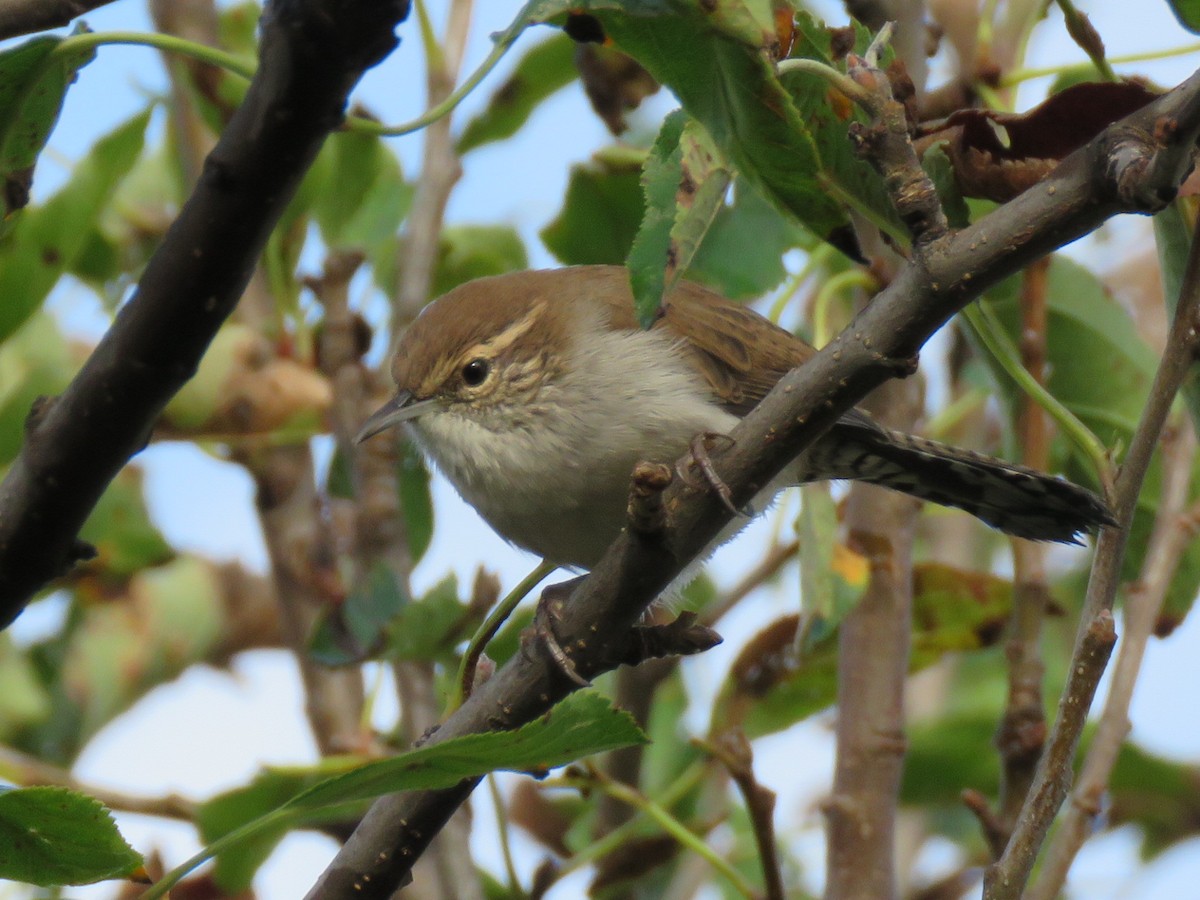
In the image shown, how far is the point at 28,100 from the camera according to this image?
7.13 ft

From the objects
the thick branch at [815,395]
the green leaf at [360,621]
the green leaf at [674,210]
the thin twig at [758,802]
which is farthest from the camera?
the green leaf at [360,621]

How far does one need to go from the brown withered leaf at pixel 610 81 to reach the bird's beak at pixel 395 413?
0.86 meters

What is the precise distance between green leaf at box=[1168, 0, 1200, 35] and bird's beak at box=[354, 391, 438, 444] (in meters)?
2.12

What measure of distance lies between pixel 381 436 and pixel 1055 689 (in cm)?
231

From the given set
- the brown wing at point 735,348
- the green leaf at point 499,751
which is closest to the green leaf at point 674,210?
the green leaf at point 499,751

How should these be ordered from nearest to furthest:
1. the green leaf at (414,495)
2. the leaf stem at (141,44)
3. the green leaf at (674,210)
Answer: the green leaf at (674,210), the leaf stem at (141,44), the green leaf at (414,495)

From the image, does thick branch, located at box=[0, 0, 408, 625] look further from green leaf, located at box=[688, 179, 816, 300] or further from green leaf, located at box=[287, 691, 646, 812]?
green leaf, located at box=[688, 179, 816, 300]

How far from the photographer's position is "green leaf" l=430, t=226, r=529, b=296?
4414 millimetres

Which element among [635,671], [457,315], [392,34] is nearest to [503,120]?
[457,315]

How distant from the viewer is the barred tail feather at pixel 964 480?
10.2 feet

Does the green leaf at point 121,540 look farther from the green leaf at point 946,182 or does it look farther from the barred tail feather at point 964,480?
the green leaf at point 946,182

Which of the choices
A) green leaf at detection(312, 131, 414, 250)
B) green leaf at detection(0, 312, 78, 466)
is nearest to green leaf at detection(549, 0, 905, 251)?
green leaf at detection(0, 312, 78, 466)

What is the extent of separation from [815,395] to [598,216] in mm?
2196

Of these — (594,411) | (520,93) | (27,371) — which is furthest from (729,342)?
(27,371)
